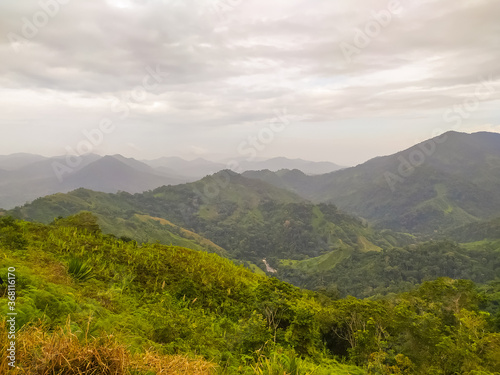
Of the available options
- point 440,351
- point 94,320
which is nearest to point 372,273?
point 440,351

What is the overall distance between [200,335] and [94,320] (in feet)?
8.01

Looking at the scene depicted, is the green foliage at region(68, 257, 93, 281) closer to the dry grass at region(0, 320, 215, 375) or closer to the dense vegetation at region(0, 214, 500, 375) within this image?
the dense vegetation at region(0, 214, 500, 375)

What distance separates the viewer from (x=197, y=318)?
29.5 ft

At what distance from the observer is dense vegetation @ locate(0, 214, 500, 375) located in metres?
4.79

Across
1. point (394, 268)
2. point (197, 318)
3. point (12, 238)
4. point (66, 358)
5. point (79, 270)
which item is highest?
point (66, 358)

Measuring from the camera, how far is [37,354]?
3014mm

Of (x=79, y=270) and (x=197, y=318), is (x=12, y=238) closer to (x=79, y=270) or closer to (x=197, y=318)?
(x=79, y=270)

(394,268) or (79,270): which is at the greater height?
(79,270)

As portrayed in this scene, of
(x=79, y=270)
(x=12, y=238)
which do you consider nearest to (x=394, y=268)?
(x=79, y=270)

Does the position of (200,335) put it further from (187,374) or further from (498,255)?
(498,255)

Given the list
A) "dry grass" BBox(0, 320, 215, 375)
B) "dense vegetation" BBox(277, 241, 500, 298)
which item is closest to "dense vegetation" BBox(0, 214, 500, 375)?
"dry grass" BBox(0, 320, 215, 375)

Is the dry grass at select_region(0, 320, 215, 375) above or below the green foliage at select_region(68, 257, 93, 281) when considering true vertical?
above

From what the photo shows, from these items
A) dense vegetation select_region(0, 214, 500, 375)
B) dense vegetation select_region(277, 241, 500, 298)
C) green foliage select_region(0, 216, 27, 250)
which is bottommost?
dense vegetation select_region(277, 241, 500, 298)

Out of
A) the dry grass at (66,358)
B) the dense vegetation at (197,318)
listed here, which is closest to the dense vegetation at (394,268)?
the dense vegetation at (197,318)
